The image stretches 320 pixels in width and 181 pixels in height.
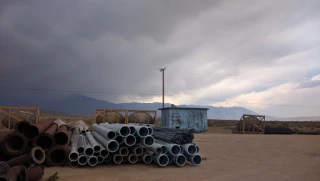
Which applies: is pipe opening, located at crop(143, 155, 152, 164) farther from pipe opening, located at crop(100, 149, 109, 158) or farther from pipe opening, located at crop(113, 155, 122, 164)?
pipe opening, located at crop(100, 149, 109, 158)

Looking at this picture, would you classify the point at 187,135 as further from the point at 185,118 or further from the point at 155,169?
the point at 185,118

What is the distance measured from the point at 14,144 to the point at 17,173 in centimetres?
312

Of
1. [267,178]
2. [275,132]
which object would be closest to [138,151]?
[267,178]

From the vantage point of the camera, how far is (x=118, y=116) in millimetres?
30969

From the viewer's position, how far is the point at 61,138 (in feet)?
32.0

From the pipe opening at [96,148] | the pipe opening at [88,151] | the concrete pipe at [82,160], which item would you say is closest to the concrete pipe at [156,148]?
the pipe opening at [96,148]

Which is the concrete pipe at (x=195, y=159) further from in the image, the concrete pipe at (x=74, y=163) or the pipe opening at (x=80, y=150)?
the concrete pipe at (x=74, y=163)

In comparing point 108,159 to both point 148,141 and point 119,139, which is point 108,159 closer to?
point 119,139

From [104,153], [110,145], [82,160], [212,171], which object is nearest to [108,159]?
[104,153]

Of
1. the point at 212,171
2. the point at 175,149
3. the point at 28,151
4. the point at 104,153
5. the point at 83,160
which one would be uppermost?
the point at 28,151

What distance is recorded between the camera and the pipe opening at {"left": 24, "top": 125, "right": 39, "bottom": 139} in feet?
28.3

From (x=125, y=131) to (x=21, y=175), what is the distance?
4.32 metres

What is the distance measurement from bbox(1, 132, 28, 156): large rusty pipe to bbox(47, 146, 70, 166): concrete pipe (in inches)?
46.6

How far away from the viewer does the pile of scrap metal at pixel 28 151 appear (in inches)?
224
